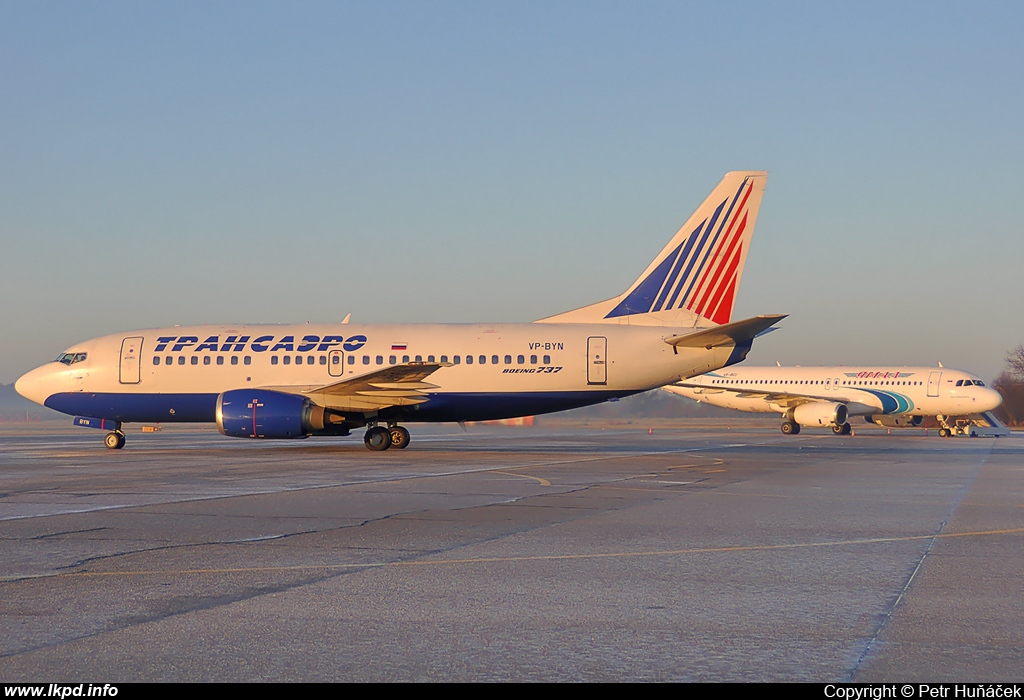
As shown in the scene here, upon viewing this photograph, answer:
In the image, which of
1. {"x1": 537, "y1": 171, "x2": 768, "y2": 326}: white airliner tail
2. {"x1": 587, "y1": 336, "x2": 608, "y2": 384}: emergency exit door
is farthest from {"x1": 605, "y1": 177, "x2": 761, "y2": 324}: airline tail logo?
{"x1": 587, "y1": 336, "x2": 608, "y2": 384}: emergency exit door

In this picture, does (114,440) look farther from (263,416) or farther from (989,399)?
(989,399)

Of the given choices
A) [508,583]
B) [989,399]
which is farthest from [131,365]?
[989,399]

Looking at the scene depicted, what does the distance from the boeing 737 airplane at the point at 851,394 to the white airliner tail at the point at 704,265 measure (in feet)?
70.2

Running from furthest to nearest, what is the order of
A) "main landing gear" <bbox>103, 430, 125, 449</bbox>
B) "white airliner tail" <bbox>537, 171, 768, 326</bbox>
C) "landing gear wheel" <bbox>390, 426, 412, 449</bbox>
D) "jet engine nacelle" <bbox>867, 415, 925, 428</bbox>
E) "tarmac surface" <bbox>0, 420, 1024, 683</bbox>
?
"jet engine nacelle" <bbox>867, 415, 925, 428</bbox> < "main landing gear" <bbox>103, 430, 125, 449</bbox> < "white airliner tail" <bbox>537, 171, 768, 326</bbox> < "landing gear wheel" <bbox>390, 426, 412, 449</bbox> < "tarmac surface" <bbox>0, 420, 1024, 683</bbox>

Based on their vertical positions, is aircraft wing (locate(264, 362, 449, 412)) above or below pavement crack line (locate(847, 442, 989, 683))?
above

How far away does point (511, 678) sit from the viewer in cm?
474

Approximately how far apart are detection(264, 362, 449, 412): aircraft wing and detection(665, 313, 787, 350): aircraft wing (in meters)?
6.54

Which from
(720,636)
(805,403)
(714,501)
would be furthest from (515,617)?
(805,403)

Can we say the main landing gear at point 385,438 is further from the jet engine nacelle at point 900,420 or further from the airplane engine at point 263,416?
the jet engine nacelle at point 900,420

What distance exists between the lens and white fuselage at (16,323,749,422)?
1075 inches

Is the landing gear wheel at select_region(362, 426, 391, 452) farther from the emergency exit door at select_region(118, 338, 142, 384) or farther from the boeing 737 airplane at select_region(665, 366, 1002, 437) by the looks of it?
the boeing 737 airplane at select_region(665, 366, 1002, 437)

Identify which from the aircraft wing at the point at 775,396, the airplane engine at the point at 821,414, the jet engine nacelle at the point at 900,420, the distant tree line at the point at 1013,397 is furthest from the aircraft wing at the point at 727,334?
the distant tree line at the point at 1013,397

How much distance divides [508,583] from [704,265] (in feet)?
72.4

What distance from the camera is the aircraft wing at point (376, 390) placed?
2580 cm
